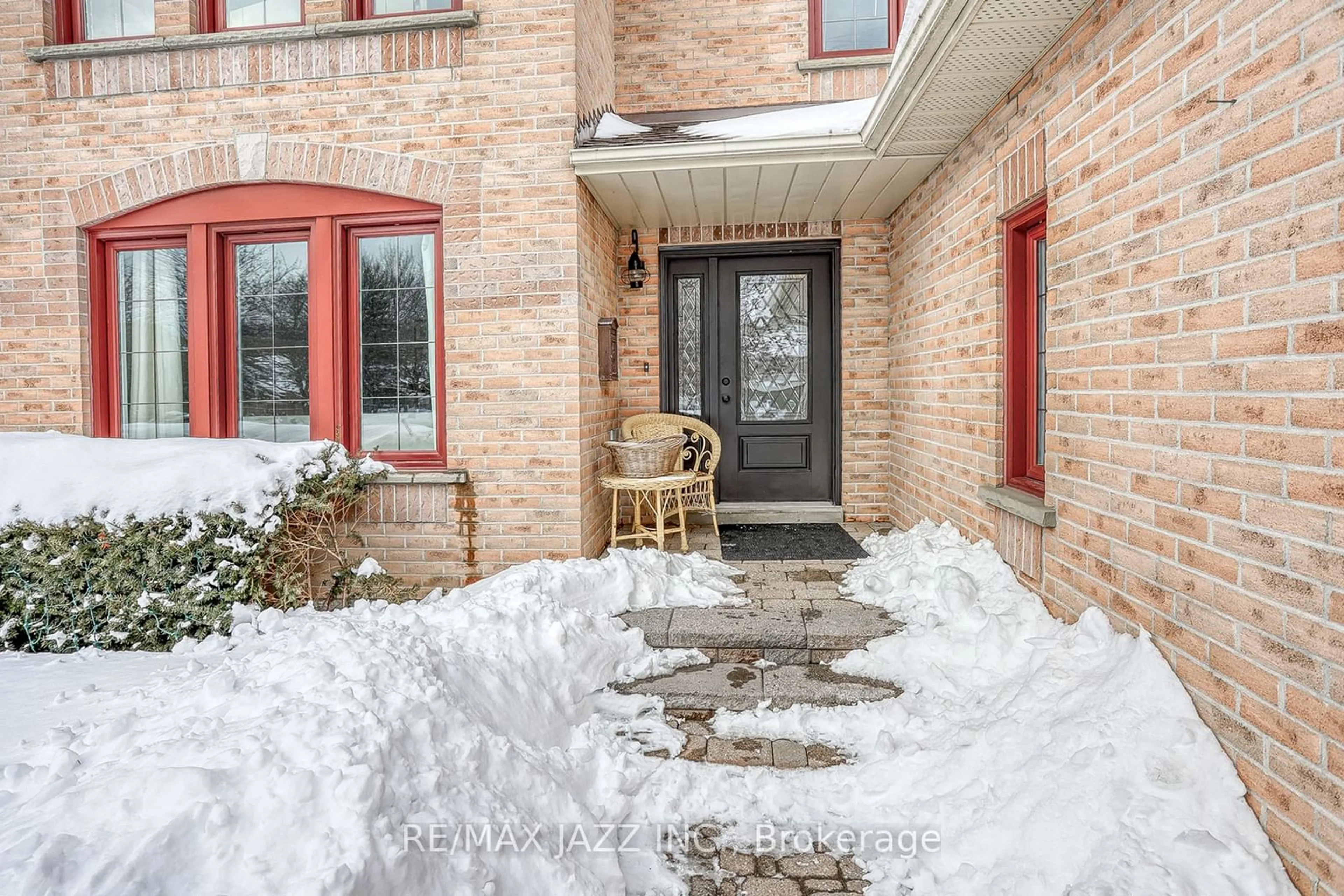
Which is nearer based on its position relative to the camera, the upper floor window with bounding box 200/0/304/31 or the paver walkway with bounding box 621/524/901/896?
the paver walkway with bounding box 621/524/901/896

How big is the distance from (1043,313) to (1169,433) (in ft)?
5.08

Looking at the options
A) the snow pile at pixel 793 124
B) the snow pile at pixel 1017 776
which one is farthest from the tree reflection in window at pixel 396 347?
the snow pile at pixel 1017 776

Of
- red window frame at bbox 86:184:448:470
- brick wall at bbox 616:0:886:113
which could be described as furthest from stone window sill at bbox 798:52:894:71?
red window frame at bbox 86:184:448:470

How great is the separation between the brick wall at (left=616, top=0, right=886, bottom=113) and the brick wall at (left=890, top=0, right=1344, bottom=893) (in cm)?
299

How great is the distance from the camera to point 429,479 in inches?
176

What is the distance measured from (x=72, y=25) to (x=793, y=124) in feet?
16.8

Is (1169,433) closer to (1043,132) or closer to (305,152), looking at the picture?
(1043,132)

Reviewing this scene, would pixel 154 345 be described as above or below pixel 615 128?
below

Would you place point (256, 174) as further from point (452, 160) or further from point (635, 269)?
point (635, 269)

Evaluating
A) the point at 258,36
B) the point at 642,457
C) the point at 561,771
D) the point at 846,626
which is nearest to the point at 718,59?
the point at 258,36

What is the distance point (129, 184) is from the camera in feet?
15.4

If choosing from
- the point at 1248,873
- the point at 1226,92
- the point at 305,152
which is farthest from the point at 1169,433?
the point at 305,152

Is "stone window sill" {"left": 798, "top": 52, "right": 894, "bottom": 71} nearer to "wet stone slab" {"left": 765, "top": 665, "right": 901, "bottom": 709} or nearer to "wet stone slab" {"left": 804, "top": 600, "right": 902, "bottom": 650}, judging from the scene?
"wet stone slab" {"left": 804, "top": 600, "right": 902, "bottom": 650}

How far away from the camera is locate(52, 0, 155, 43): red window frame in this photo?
483cm
